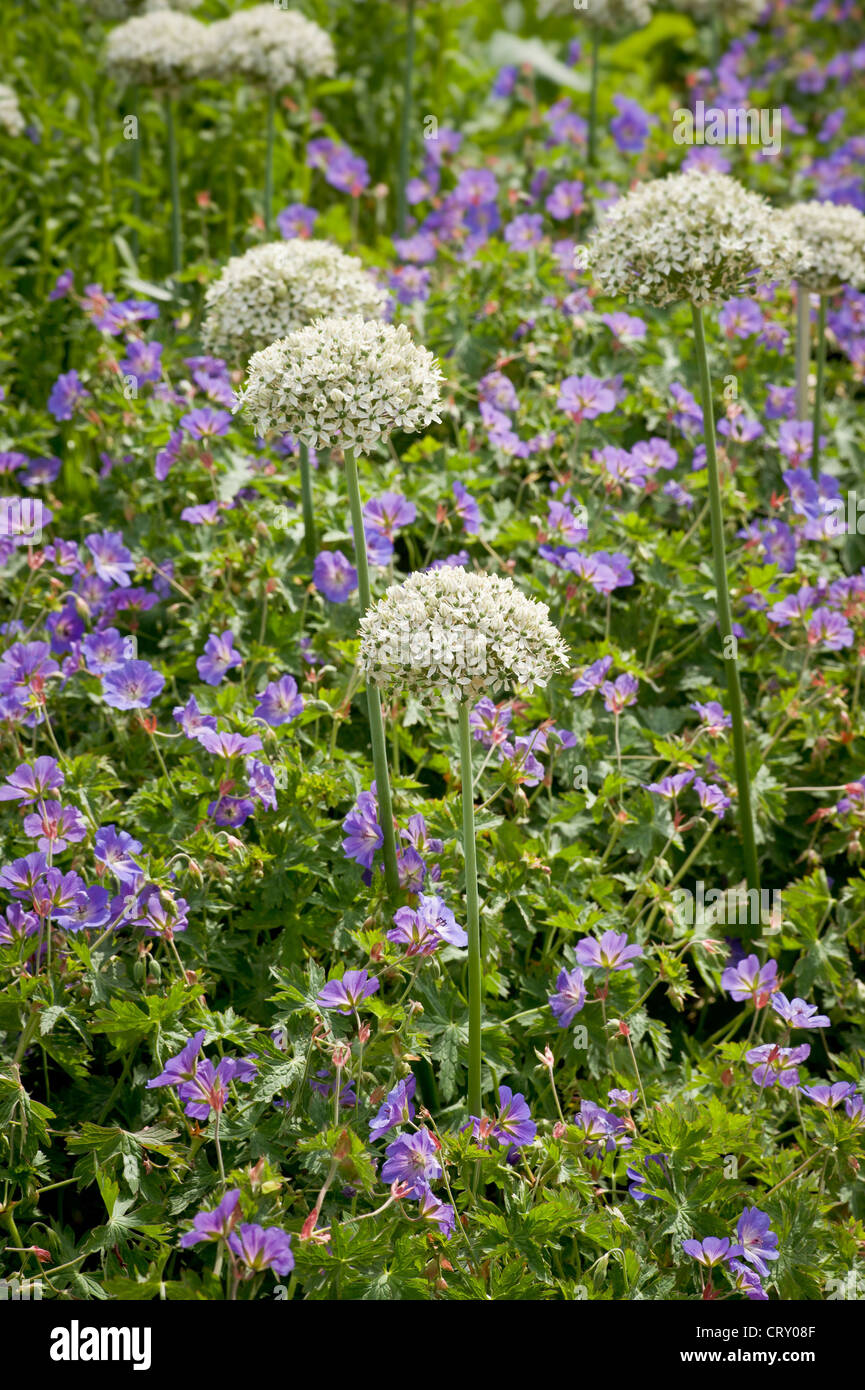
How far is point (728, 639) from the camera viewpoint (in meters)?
2.86

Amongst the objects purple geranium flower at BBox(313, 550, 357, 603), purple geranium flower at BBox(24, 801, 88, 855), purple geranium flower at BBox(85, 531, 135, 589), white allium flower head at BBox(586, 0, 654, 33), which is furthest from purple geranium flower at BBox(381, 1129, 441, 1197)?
white allium flower head at BBox(586, 0, 654, 33)

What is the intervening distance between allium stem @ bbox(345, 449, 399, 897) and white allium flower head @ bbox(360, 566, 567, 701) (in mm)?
324

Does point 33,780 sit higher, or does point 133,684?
point 133,684

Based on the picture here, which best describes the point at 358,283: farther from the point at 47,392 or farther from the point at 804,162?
the point at 804,162

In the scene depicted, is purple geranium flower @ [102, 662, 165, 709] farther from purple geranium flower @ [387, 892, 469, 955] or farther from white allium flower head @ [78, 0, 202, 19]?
white allium flower head @ [78, 0, 202, 19]

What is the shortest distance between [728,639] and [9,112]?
337cm

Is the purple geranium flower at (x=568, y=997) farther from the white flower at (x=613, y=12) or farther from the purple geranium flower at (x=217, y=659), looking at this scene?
the white flower at (x=613, y=12)

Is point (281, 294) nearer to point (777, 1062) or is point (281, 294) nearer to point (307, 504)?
point (307, 504)

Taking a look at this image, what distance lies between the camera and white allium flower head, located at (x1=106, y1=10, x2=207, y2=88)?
4098 millimetres

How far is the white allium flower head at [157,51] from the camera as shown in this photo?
4.10m

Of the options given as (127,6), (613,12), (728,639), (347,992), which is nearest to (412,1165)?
(347,992)

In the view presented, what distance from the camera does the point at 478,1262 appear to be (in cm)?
215

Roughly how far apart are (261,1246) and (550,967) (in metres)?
1.01
